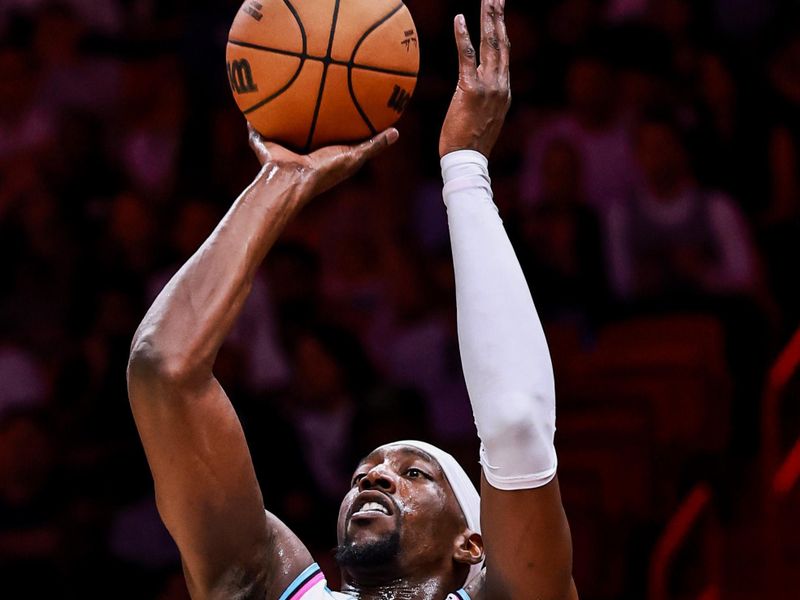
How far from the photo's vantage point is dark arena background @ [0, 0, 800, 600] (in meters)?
5.64

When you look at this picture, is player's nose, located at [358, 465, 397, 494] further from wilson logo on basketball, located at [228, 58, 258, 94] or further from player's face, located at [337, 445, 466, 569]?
wilson logo on basketball, located at [228, 58, 258, 94]

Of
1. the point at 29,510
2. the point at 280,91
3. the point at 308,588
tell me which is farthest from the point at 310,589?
the point at 29,510

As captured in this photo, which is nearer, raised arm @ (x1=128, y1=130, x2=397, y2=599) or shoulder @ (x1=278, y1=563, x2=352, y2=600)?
raised arm @ (x1=128, y1=130, x2=397, y2=599)

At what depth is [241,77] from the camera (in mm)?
3053

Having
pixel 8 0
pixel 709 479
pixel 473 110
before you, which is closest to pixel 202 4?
pixel 8 0

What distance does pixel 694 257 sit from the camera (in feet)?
19.6

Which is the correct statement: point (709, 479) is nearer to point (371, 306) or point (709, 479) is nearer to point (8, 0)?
point (371, 306)

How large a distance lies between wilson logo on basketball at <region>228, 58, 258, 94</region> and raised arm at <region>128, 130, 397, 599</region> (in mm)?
169

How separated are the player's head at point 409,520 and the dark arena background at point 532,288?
2.18m

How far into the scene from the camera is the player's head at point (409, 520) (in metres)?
3.21

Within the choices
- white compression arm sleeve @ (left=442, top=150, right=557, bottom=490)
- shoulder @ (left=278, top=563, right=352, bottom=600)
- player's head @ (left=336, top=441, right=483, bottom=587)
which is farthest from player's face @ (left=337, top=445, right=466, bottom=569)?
white compression arm sleeve @ (left=442, top=150, right=557, bottom=490)

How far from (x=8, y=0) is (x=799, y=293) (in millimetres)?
4804

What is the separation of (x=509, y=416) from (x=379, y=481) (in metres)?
0.70

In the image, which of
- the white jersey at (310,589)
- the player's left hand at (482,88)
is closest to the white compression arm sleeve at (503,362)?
the player's left hand at (482,88)
